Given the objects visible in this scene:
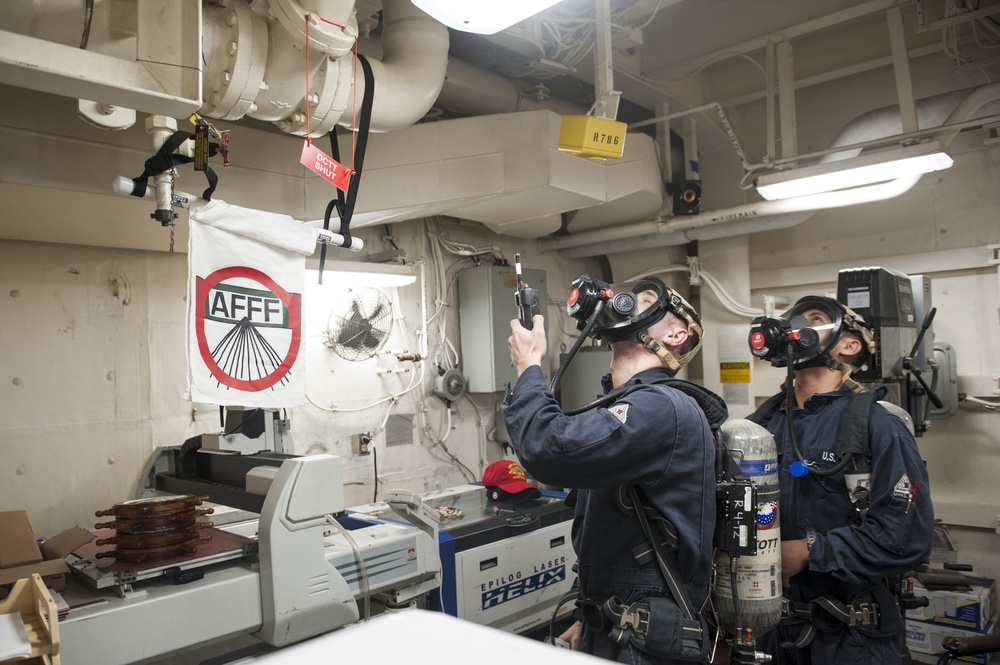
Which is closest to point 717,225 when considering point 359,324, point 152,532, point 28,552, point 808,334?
point 808,334

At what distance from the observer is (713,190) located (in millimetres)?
5402

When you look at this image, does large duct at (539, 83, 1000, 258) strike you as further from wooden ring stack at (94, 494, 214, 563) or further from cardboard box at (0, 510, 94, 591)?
cardboard box at (0, 510, 94, 591)

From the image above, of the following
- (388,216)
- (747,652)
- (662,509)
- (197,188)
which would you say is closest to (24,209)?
(197,188)

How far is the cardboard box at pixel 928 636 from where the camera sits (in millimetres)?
3525

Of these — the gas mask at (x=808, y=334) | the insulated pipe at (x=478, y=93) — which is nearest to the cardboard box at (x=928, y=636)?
the gas mask at (x=808, y=334)

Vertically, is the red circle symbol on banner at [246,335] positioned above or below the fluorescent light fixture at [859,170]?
below

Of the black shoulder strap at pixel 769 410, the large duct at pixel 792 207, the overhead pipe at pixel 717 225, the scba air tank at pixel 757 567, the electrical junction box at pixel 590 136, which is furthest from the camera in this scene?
the overhead pipe at pixel 717 225

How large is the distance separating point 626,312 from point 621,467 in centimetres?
50

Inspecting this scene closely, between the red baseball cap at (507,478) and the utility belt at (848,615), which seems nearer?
the utility belt at (848,615)

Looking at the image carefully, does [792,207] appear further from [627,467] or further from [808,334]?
[627,467]

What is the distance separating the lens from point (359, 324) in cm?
375

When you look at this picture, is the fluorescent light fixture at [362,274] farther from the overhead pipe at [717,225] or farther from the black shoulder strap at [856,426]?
the black shoulder strap at [856,426]

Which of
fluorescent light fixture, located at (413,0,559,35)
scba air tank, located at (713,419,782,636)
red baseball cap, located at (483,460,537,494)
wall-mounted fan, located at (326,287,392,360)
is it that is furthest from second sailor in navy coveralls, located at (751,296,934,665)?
wall-mounted fan, located at (326,287,392,360)

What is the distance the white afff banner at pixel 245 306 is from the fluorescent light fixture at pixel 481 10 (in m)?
0.88
